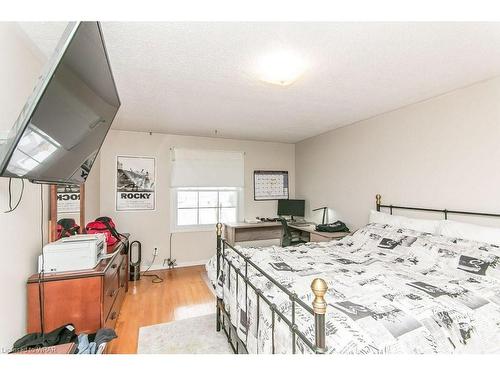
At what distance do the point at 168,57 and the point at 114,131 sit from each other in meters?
2.67

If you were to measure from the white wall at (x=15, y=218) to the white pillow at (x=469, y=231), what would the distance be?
3305 millimetres

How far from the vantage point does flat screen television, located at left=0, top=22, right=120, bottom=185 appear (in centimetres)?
90

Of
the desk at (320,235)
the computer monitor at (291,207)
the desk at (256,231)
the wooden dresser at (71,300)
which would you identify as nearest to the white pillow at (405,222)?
the desk at (320,235)

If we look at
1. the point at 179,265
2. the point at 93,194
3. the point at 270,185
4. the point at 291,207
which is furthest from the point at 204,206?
the point at 93,194

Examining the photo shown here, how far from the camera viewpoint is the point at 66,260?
1.83m

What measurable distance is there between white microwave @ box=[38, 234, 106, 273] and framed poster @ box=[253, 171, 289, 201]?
123 inches

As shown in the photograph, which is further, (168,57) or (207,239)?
(207,239)

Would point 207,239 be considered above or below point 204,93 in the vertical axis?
below

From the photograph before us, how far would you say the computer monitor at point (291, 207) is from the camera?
455 centimetres

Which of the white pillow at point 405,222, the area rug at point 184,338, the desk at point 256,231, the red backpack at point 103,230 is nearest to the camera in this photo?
the area rug at point 184,338

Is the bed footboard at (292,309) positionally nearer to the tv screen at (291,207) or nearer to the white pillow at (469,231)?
the white pillow at (469,231)

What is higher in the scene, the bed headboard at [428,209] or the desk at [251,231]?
the bed headboard at [428,209]

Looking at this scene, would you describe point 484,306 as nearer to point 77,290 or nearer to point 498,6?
point 498,6

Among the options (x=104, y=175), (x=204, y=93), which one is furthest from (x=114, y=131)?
(x=204, y=93)
